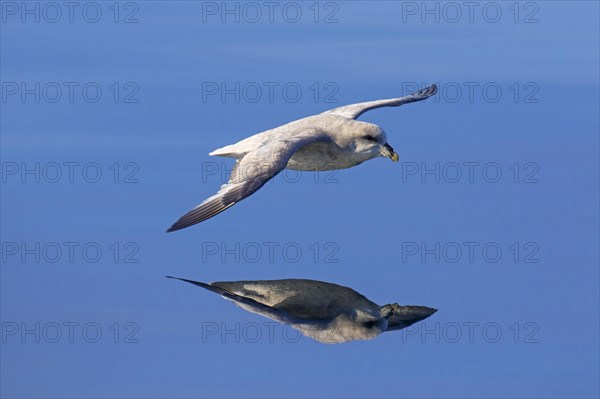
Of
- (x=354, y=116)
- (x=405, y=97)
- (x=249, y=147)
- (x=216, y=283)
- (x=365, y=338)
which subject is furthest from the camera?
(x=405, y=97)

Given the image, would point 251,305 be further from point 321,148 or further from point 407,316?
point 321,148

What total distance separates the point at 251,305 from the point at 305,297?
25.1 inches

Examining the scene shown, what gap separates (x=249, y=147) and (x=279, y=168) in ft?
4.94

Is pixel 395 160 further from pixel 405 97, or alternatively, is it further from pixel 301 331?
pixel 301 331

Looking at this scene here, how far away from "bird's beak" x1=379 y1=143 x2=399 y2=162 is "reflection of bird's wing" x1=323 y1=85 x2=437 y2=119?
1.17 meters

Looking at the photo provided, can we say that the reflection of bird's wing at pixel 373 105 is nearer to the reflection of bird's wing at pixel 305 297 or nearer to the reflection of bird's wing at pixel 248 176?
the reflection of bird's wing at pixel 248 176

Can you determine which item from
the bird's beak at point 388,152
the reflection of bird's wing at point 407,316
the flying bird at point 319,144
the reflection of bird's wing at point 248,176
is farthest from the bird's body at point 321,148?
the reflection of bird's wing at point 407,316

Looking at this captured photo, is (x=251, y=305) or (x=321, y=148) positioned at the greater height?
(x=321, y=148)

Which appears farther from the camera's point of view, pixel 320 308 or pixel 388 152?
pixel 388 152

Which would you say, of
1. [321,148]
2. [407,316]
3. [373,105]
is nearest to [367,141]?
[321,148]

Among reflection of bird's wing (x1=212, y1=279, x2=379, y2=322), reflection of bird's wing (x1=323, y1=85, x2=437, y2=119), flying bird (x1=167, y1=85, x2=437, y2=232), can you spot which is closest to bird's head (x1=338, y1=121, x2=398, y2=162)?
flying bird (x1=167, y1=85, x2=437, y2=232)

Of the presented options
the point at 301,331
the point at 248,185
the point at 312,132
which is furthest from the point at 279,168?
the point at 301,331

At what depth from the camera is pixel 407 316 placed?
14.5 m

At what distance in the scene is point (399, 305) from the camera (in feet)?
48.3
